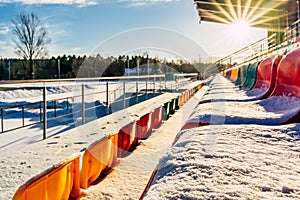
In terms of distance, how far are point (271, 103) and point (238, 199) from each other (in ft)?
6.65

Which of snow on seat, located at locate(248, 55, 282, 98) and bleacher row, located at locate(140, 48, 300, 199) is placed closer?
→ bleacher row, located at locate(140, 48, 300, 199)

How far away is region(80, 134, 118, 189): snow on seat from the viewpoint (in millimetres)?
2363

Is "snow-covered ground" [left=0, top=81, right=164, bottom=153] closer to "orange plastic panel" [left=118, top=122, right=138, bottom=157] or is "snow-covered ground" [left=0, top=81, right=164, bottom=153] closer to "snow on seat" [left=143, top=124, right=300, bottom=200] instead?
"orange plastic panel" [left=118, top=122, right=138, bottom=157]

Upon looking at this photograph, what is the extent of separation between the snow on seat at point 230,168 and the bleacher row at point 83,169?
0.87 m

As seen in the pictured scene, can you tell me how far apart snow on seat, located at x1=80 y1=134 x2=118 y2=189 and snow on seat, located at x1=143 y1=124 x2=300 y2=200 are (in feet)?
4.11

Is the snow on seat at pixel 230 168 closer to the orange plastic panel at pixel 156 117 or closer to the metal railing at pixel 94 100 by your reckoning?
the orange plastic panel at pixel 156 117

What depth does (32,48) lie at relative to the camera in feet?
103

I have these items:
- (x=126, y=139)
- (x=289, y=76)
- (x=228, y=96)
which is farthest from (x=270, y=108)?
(x=126, y=139)

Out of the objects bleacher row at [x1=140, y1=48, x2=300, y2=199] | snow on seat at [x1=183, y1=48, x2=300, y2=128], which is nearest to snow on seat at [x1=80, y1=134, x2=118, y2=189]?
snow on seat at [x1=183, y1=48, x2=300, y2=128]

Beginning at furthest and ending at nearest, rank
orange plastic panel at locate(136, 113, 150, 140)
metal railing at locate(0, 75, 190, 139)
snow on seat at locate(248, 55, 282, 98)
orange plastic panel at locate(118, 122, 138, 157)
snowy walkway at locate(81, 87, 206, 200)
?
metal railing at locate(0, 75, 190, 139) < orange plastic panel at locate(136, 113, 150, 140) < orange plastic panel at locate(118, 122, 138, 157) < snow on seat at locate(248, 55, 282, 98) < snowy walkway at locate(81, 87, 206, 200)

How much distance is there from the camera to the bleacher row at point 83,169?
1.66 metres

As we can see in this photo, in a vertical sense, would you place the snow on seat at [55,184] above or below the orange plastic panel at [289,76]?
below

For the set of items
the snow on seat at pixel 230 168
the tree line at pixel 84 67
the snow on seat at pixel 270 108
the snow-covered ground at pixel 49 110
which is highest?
the tree line at pixel 84 67

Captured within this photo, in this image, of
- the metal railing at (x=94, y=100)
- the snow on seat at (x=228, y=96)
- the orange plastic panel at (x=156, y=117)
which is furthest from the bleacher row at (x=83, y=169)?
the metal railing at (x=94, y=100)
